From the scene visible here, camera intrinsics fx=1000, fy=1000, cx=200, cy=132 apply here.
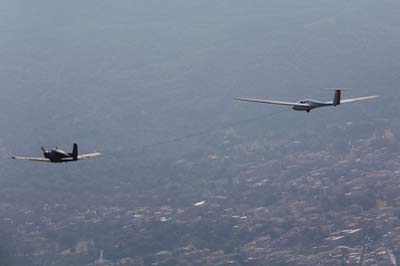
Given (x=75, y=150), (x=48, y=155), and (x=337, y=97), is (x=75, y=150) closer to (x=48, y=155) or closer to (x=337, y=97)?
(x=48, y=155)

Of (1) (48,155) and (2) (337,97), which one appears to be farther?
(2) (337,97)

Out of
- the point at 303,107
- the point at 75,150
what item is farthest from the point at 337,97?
the point at 75,150

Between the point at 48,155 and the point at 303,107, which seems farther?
the point at 303,107

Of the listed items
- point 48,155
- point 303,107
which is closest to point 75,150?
point 48,155

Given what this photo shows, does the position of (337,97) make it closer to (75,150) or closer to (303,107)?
(303,107)

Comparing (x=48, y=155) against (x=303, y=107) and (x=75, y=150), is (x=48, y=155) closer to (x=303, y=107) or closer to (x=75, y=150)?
(x=75, y=150)
